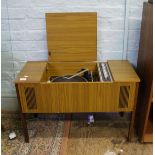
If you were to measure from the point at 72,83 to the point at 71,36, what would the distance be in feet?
1.55

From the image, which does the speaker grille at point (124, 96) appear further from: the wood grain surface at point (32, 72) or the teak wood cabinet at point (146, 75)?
the wood grain surface at point (32, 72)

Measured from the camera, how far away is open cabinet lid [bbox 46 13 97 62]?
1739mm

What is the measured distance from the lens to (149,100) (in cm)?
155

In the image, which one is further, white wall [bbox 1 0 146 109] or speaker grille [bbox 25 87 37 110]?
white wall [bbox 1 0 146 109]

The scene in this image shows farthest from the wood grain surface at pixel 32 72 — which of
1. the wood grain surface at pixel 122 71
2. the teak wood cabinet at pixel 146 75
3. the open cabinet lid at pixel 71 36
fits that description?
the teak wood cabinet at pixel 146 75

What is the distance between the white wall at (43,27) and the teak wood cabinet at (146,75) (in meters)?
0.16

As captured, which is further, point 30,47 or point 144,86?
point 30,47

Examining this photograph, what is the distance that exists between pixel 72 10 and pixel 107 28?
0.33 metres

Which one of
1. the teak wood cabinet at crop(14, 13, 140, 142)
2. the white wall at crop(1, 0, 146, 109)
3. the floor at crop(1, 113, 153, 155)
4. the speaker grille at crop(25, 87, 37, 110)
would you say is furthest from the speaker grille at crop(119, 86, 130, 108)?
the speaker grille at crop(25, 87, 37, 110)

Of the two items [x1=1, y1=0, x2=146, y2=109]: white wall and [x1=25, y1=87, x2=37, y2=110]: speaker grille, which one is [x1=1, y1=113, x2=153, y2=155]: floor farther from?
[x1=1, y1=0, x2=146, y2=109]: white wall

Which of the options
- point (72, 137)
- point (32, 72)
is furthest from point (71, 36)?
point (72, 137)

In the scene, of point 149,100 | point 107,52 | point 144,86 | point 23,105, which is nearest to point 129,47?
point 107,52

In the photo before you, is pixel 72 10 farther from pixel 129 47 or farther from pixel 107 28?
pixel 129 47

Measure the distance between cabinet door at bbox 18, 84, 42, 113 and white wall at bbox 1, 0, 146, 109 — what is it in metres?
0.50
